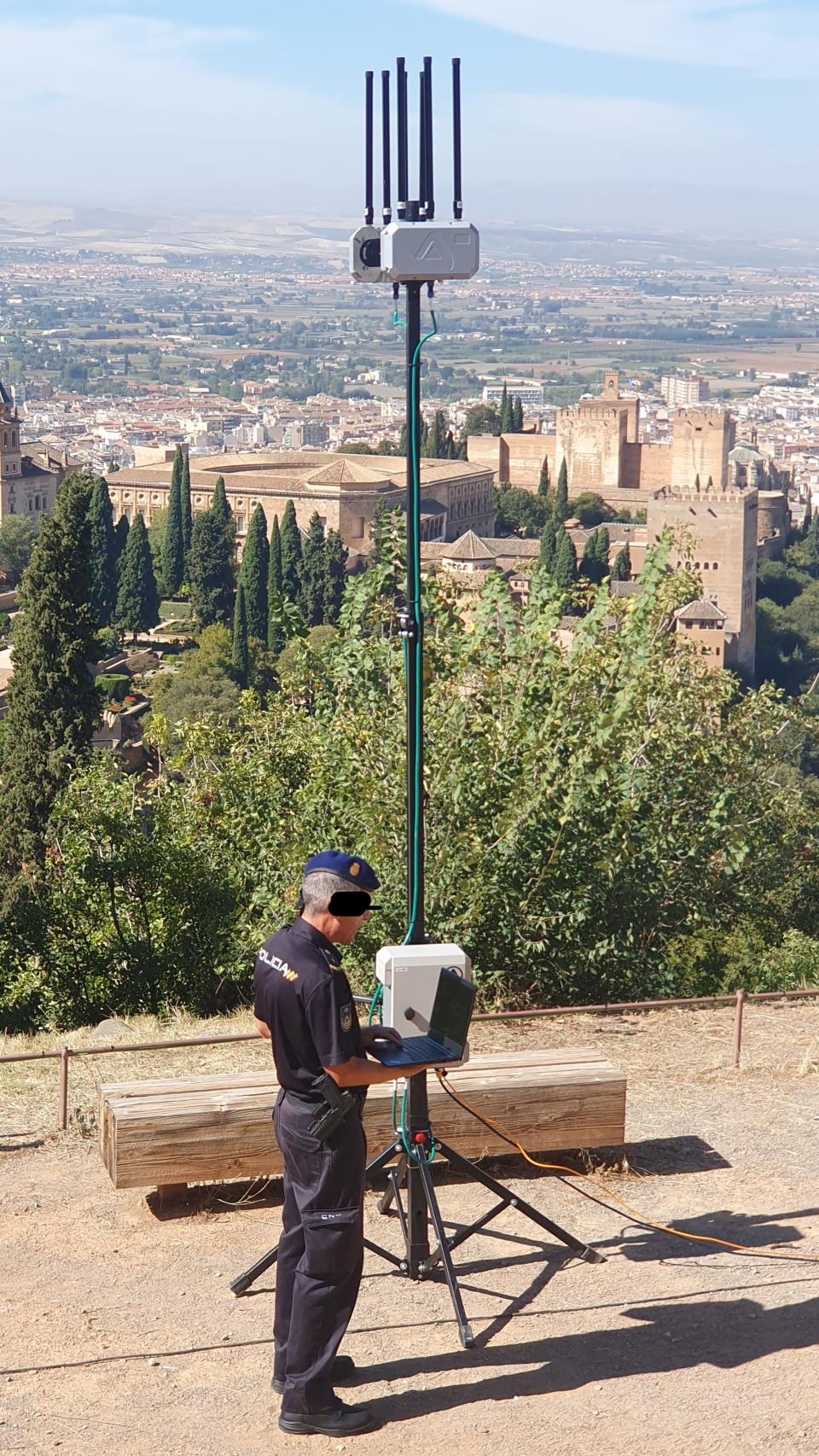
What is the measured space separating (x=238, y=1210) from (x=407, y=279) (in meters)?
2.33

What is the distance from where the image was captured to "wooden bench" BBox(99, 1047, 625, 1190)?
437 centimetres

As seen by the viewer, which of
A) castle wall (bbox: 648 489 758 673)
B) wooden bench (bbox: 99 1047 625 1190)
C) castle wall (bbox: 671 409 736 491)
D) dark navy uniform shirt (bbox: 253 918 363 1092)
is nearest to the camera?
dark navy uniform shirt (bbox: 253 918 363 1092)

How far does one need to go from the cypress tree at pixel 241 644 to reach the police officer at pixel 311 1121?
130 feet

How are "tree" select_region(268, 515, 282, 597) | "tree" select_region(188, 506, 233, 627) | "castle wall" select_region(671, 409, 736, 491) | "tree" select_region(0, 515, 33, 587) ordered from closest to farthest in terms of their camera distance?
1. "tree" select_region(268, 515, 282, 597)
2. "tree" select_region(188, 506, 233, 627)
3. "tree" select_region(0, 515, 33, 587)
4. "castle wall" select_region(671, 409, 736, 491)

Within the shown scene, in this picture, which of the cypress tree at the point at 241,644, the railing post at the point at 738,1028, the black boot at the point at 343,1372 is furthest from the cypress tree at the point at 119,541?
the black boot at the point at 343,1372

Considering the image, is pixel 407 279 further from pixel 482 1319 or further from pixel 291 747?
pixel 291 747

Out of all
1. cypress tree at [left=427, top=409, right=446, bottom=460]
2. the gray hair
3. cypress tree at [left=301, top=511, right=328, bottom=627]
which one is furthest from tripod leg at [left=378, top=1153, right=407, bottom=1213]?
cypress tree at [left=427, top=409, right=446, bottom=460]

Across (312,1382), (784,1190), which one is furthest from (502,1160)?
(312,1382)

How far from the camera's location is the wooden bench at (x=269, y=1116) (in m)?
4.37

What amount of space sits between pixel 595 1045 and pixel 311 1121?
2.71 m

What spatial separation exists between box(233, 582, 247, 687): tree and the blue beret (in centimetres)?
3960

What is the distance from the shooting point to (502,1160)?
4801mm

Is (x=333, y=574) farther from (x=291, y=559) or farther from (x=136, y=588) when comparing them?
(x=136, y=588)

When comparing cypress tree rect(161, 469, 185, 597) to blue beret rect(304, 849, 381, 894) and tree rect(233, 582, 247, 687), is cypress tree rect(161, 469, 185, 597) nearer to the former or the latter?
tree rect(233, 582, 247, 687)
